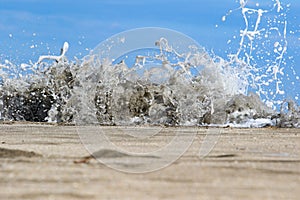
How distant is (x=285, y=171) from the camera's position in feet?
10.8

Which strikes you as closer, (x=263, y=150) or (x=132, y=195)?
(x=132, y=195)

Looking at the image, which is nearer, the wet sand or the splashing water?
the wet sand

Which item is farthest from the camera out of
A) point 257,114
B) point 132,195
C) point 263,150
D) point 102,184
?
point 257,114

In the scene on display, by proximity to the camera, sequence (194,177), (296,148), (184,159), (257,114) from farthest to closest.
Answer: (257,114) < (296,148) < (184,159) < (194,177)

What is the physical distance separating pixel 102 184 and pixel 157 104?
6.71 metres

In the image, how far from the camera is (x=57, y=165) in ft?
11.2

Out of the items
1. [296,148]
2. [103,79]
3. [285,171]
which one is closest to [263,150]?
[296,148]

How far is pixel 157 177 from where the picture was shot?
2.99m

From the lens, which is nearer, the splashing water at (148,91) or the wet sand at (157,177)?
the wet sand at (157,177)

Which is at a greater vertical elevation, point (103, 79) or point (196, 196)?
point (103, 79)

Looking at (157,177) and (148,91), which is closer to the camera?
(157,177)

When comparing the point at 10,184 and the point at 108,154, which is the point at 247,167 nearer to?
the point at 108,154

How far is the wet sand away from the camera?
2.57 m

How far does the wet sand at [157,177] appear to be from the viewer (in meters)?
2.57
